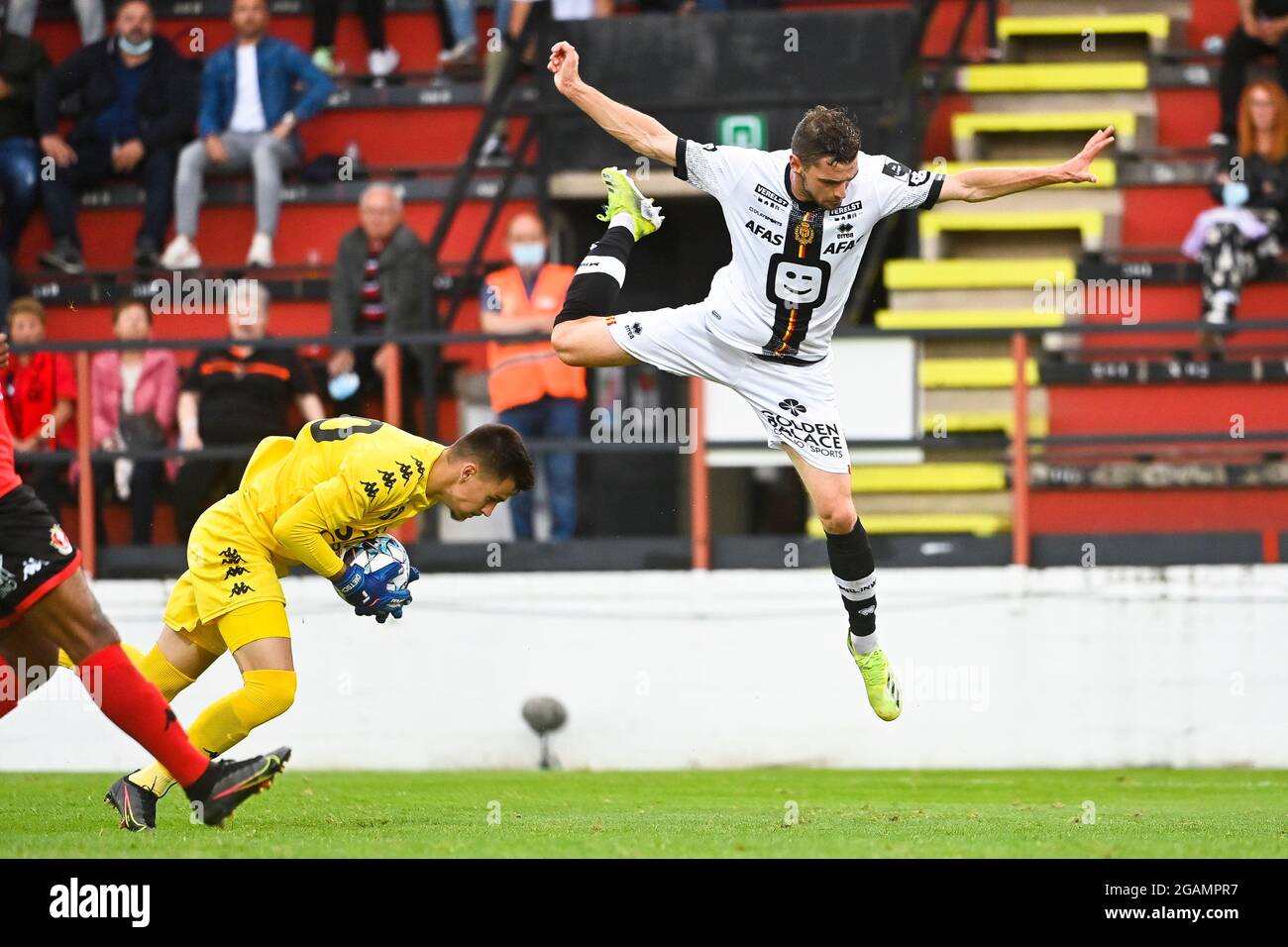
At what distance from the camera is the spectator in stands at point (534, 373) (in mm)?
13406

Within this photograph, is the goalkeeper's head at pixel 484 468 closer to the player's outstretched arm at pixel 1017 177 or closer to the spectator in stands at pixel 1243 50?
the player's outstretched arm at pixel 1017 177

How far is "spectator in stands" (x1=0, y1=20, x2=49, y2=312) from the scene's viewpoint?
16.1 meters

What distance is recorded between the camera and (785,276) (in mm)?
9422

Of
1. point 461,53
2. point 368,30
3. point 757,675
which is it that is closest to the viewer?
point 757,675

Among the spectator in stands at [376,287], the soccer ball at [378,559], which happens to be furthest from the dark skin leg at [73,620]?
the spectator in stands at [376,287]

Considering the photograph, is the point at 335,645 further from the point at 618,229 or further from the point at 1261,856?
the point at 1261,856

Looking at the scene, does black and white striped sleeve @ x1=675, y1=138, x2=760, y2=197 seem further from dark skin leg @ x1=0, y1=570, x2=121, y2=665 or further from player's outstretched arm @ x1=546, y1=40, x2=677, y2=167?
dark skin leg @ x1=0, y1=570, x2=121, y2=665

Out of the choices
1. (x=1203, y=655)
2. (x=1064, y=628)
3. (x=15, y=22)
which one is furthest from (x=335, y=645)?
(x=15, y=22)

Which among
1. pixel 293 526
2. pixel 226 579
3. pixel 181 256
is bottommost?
pixel 226 579

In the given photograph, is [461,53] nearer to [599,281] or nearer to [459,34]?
[459,34]

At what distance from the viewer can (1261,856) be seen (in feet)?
23.9

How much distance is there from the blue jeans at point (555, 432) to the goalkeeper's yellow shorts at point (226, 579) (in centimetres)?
464

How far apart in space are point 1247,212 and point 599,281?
691cm

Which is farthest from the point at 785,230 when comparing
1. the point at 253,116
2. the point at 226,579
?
the point at 253,116
